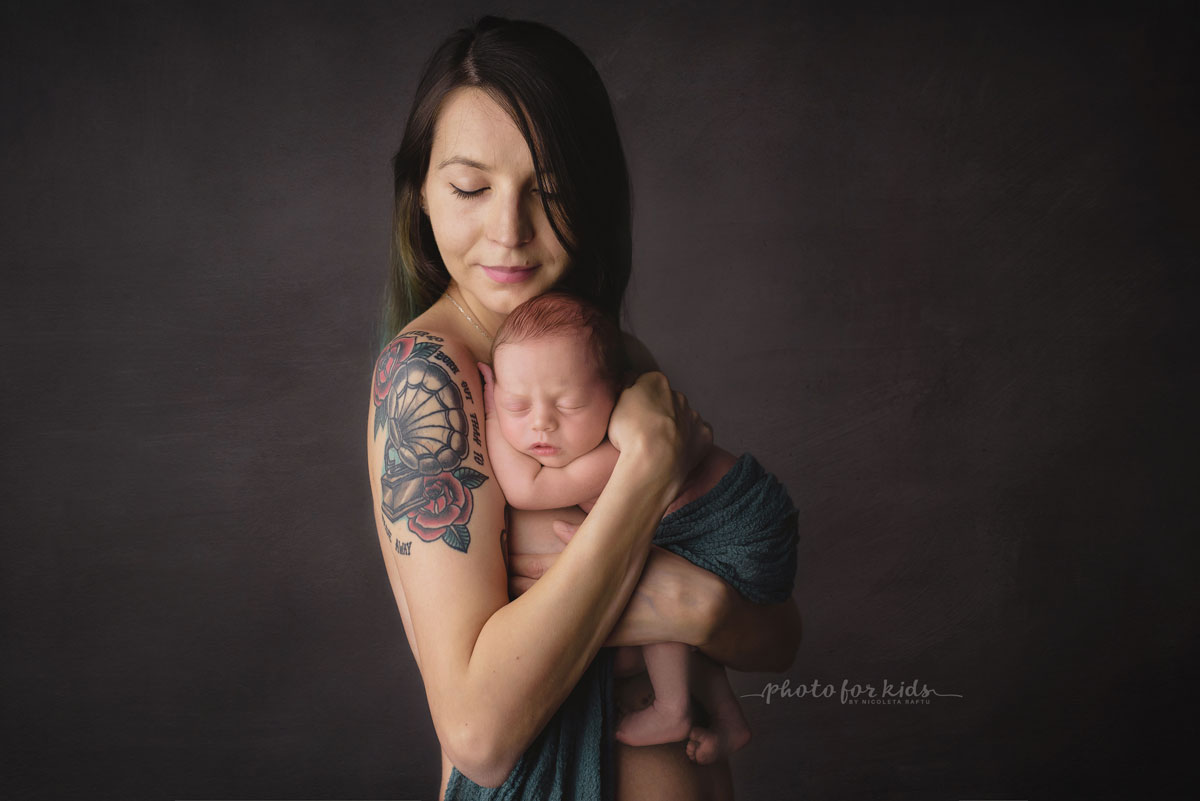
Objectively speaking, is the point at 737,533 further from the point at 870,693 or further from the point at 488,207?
the point at 870,693

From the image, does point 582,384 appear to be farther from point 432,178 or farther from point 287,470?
point 287,470

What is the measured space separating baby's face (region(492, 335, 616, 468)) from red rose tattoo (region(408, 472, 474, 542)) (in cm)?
14

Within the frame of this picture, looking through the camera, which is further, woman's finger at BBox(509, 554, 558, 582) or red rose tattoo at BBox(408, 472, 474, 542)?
woman's finger at BBox(509, 554, 558, 582)

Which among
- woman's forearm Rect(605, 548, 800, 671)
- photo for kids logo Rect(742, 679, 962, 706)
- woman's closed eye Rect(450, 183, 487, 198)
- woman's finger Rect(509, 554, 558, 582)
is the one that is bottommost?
photo for kids logo Rect(742, 679, 962, 706)

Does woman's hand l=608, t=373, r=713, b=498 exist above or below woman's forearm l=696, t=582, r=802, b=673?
above

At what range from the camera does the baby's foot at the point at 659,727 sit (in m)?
1.65

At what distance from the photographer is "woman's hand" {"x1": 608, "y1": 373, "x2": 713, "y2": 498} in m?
1.52

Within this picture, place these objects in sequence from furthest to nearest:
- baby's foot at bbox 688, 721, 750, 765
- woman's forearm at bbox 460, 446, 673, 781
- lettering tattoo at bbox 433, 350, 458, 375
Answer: baby's foot at bbox 688, 721, 750, 765, lettering tattoo at bbox 433, 350, 458, 375, woman's forearm at bbox 460, 446, 673, 781

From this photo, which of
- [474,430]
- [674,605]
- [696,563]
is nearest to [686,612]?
[674,605]

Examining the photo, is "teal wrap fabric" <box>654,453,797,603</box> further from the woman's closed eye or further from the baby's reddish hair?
the woman's closed eye

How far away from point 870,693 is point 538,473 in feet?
7.02

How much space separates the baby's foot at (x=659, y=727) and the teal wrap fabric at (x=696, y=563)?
0.17ft

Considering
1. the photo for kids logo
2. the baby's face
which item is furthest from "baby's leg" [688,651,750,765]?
the photo for kids logo

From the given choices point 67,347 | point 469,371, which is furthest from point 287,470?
point 469,371
